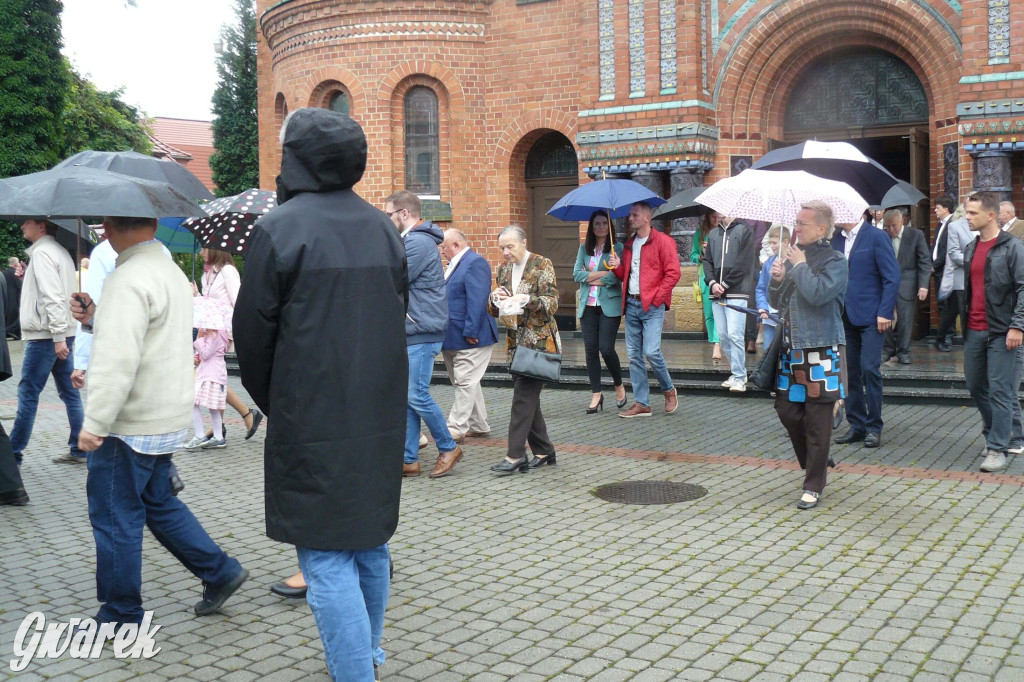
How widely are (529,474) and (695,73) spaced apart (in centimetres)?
1040

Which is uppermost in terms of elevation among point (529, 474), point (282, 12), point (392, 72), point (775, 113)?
point (282, 12)

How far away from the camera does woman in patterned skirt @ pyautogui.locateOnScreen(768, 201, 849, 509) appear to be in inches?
267

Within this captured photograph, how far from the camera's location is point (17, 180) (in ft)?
19.8

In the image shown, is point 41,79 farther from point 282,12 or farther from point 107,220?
point 107,220

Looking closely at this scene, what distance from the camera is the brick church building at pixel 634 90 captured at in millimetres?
15094

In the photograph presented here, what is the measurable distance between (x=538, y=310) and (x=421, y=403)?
1.12m

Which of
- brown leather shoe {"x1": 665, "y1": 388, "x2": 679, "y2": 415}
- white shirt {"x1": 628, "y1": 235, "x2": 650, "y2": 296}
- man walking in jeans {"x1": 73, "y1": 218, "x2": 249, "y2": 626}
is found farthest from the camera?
brown leather shoe {"x1": 665, "y1": 388, "x2": 679, "y2": 415}

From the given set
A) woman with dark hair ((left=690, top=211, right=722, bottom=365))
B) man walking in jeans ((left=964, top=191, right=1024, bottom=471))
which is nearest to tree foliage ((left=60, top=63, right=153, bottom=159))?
woman with dark hair ((left=690, top=211, right=722, bottom=365))

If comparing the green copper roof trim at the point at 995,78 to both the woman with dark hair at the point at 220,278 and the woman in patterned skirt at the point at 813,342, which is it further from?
the woman with dark hair at the point at 220,278

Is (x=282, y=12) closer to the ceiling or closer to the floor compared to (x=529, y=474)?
closer to the ceiling

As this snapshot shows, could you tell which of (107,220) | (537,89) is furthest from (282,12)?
(107,220)

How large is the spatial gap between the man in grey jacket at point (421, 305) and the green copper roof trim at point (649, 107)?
32.2 feet

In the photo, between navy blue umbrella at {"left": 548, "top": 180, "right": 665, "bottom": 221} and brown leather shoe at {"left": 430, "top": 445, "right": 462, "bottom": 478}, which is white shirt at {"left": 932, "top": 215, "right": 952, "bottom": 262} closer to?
navy blue umbrella at {"left": 548, "top": 180, "right": 665, "bottom": 221}

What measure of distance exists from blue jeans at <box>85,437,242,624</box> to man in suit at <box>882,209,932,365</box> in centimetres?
980
